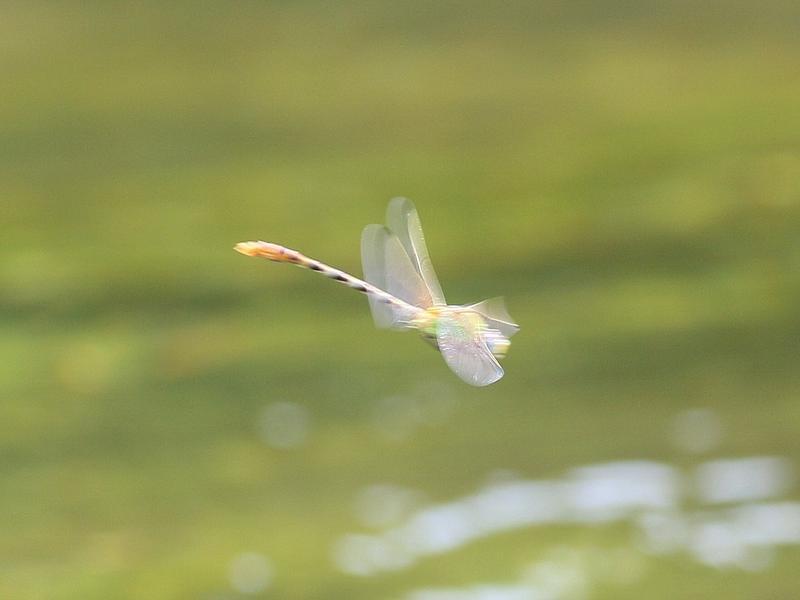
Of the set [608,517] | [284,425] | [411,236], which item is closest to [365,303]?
[284,425]

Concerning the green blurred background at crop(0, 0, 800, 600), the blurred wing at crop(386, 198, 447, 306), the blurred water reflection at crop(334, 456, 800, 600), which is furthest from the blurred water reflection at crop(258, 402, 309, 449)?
the blurred wing at crop(386, 198, 447, 306)

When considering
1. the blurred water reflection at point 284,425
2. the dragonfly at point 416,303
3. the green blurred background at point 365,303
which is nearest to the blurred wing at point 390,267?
the dragonfly at point 416,303

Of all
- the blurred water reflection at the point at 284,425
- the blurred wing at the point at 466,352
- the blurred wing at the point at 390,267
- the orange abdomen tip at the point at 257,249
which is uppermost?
the blurred water reflection at the point at 284,425

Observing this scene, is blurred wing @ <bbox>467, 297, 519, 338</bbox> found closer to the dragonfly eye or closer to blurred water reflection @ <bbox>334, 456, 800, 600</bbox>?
the dragonfly eye

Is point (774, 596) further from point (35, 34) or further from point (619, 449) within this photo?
point (35, 34)

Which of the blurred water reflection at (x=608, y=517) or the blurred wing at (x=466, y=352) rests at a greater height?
the blurred water reflection at (x=608, y=517)

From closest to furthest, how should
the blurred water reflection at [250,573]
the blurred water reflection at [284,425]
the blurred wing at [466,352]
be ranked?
the blurred wing at [466,352] → the blurred water reflection at [250,573] → the blurred water reflection at [284,425]

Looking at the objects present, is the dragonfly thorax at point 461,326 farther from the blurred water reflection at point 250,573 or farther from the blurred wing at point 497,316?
the blurred water reflection at point 250,573

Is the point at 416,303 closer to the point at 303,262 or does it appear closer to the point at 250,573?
the point at 303,262
